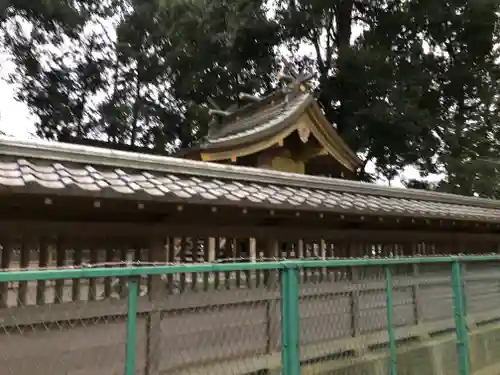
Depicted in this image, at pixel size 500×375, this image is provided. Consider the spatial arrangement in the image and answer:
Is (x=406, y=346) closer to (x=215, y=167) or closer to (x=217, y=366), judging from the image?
(x=217, y=366)

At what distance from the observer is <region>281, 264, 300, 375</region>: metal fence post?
313 cm

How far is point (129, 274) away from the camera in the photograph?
250 cm

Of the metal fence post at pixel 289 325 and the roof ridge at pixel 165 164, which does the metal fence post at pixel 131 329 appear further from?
the roof ridge at pixel 165 164

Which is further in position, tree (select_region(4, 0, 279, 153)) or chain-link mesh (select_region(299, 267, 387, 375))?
tree (select_region(4, 0, 279, 153))

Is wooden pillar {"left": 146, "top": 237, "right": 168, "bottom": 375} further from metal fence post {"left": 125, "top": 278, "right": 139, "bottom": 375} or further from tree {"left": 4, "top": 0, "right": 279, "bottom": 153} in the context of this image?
tree {"left": 4, "top": 0, "right": 279, "bottom": 153}

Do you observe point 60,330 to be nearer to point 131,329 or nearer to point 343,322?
point 131,329

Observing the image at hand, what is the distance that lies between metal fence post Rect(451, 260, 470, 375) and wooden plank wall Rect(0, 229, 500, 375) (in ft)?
→ 1.61

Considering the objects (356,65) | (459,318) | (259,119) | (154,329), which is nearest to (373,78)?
(356,65)

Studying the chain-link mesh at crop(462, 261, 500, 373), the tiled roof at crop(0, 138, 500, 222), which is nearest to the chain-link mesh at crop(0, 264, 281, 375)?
the tiled roof at crop(0, 138, 500, 222)

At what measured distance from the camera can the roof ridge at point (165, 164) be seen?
4.19 meters

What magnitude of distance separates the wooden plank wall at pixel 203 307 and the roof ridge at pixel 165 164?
75 centimetres

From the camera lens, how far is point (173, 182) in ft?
15.7

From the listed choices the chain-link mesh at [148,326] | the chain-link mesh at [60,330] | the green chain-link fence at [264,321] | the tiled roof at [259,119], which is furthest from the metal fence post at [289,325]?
the tiled roof at [259,119]

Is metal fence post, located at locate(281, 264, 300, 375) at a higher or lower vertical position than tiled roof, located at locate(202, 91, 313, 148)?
lower
